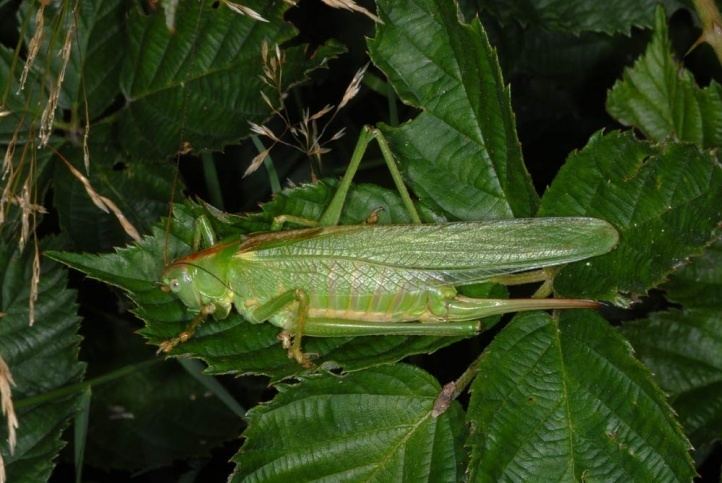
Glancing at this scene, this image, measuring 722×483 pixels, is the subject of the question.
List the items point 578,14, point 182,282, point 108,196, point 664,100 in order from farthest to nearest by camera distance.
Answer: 1. point 578,14
2. point 108,196
3. point 664,100
4. point 182,282

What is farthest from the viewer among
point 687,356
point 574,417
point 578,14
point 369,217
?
point 578,14

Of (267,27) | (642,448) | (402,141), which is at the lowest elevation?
(642,448)

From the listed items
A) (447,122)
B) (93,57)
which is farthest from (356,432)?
(93,57)

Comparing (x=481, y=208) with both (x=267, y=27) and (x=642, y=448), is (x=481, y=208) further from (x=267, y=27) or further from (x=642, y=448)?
(x=267, y=27)

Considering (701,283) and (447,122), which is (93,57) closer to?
(447,122)

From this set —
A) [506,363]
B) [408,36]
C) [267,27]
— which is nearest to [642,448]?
[506,363]

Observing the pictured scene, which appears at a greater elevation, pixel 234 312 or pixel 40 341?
pixel 234 312

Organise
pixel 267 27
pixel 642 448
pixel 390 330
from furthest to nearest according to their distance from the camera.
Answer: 1. pixel 267 27
2. pixel 390 330
3. pixel 642 448
